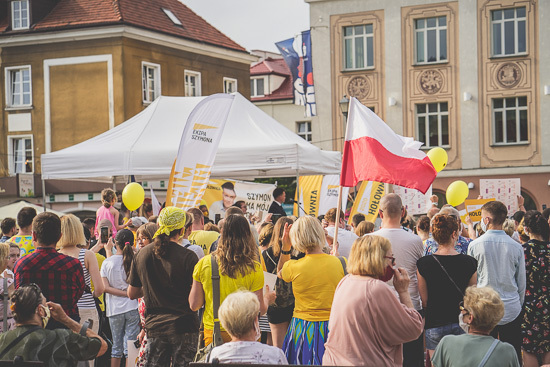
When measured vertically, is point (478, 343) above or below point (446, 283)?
below

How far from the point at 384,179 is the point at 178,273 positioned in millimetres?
3088

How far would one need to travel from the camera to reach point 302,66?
108ft

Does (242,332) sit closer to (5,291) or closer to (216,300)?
(216,300)

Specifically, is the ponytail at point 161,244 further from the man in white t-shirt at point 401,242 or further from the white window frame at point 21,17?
the white window frame at point 21,17

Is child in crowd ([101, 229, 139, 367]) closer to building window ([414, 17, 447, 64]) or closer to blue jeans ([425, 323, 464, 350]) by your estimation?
blue jeans ([425, 323, 464, 350])

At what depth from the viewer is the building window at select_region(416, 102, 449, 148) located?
3253 centimetres

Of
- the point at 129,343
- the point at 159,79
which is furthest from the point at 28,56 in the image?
the point at 129,343

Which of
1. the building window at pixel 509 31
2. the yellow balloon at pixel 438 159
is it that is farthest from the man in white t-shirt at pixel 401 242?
the building window at pixel 509 31

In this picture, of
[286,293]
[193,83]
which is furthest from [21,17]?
[286,293]

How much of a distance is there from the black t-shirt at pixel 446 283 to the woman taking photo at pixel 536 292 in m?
1.66

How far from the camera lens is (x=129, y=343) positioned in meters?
8.90

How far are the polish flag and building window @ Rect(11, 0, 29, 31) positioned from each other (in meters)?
29.7

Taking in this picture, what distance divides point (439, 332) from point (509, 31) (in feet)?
87.6

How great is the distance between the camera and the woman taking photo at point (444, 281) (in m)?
6.86
